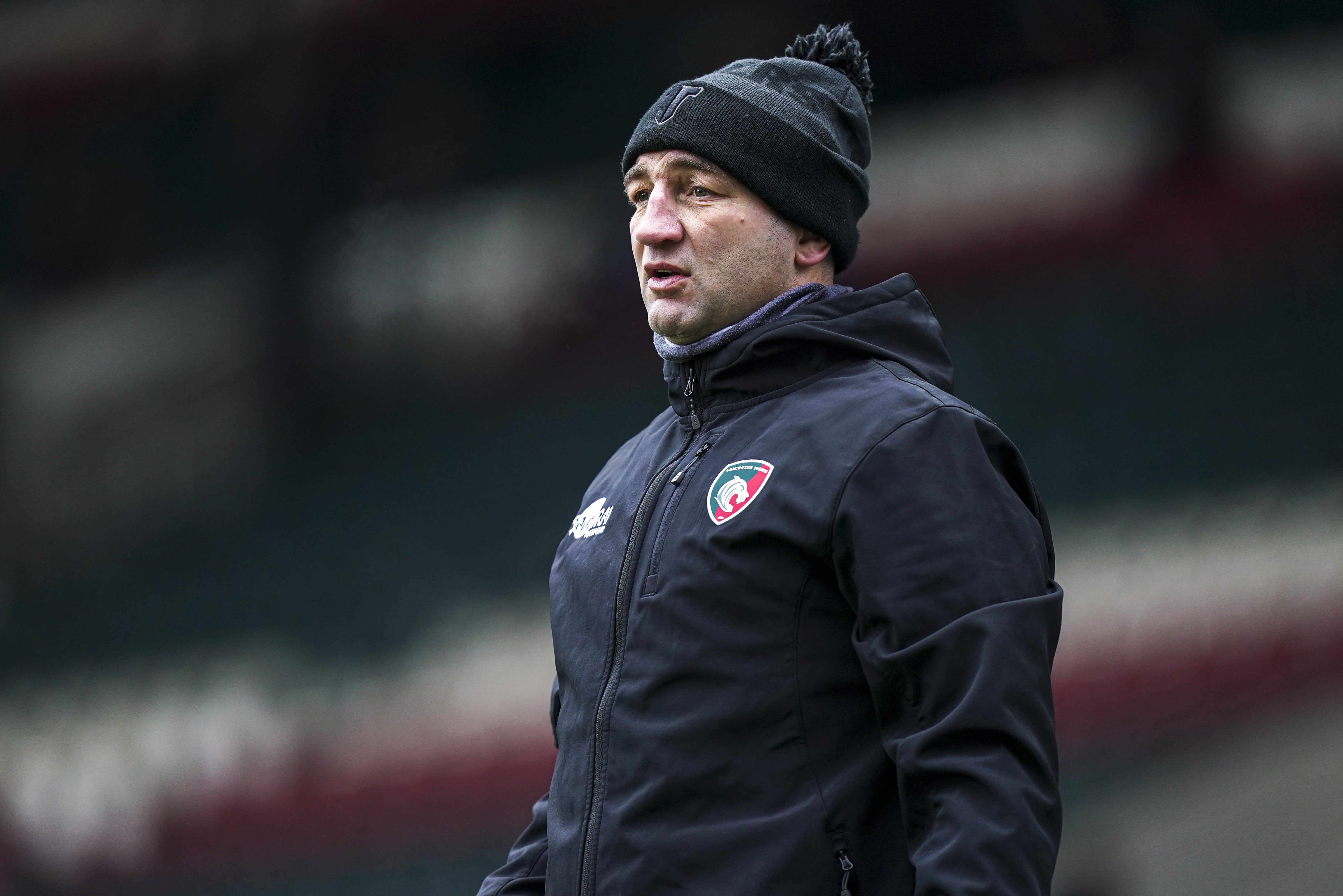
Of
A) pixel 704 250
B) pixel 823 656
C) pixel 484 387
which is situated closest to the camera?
pixel 823 656

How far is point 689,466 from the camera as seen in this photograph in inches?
53.1

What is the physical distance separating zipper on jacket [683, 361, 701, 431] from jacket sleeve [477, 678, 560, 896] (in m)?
0.32

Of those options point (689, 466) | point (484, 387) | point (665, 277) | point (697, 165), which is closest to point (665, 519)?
point (689, 466)

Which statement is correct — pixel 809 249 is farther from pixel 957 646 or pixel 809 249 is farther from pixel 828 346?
pixel 957 646

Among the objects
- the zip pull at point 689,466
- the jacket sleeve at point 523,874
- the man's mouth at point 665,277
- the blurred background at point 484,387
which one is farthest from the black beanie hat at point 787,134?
the blurred background at point 484,387

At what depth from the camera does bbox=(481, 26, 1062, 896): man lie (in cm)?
111

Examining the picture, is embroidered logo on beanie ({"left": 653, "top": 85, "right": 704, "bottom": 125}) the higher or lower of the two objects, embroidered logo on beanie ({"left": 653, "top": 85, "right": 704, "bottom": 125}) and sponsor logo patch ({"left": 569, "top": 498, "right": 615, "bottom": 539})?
the higher

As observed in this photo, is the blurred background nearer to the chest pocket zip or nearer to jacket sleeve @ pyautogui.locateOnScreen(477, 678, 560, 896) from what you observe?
jacket sleeve @ pyautogui.locateOnScreen(477, 678, 560, 896)

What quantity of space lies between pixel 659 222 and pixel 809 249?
17cm

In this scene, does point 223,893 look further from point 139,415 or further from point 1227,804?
point 1227,804

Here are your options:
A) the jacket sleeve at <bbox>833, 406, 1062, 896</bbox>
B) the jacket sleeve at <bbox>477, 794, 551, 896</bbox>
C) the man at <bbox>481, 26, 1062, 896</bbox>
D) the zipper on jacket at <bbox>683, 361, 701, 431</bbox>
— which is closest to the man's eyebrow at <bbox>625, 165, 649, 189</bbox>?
the man at <bbox>481, 26, 1062, 896</bbox>

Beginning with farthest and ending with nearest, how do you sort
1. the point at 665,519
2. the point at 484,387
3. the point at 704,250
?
the point at 484,387 < the point at 704,250 < the point at 665,519

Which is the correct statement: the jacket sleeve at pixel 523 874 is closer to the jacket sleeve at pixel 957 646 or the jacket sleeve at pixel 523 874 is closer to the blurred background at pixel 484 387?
the jacket sleeve at pixel 957 646

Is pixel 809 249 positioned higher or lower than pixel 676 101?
lower
